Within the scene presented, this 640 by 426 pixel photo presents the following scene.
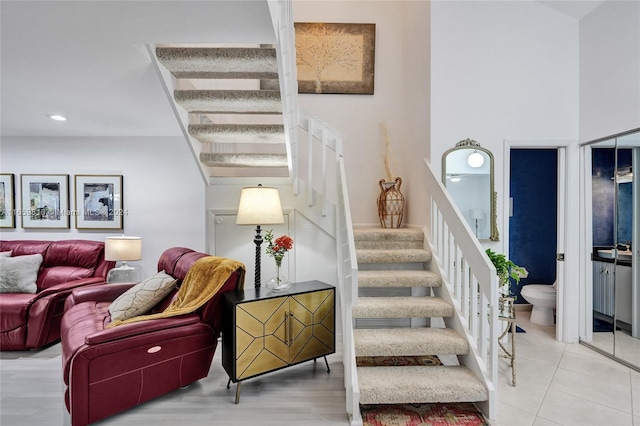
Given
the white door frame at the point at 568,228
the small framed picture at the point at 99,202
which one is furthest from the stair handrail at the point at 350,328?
the small framed picture at the point at 99,202

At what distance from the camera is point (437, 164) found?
328cm

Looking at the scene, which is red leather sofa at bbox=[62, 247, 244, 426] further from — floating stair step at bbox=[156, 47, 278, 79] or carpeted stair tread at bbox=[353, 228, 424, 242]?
floating stair step at bbox=[156, 47, 278, 79]

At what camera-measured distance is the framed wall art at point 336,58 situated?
407 centimetres

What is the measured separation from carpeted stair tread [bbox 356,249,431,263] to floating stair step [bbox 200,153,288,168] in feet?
3.78

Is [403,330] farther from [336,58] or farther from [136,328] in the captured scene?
[336,58]

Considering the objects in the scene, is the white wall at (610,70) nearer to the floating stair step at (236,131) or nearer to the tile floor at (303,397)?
the tile floor at (303,397)

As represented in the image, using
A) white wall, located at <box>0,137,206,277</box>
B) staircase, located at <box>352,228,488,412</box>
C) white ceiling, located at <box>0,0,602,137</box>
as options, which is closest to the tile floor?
staircase, located at <box>352,228,488,412</box>

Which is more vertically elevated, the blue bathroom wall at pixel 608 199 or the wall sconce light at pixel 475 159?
the wall sconce light at pixel 475 159

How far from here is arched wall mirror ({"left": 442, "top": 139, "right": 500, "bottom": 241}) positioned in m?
3.26

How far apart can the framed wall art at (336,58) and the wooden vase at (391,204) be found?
1241 mm

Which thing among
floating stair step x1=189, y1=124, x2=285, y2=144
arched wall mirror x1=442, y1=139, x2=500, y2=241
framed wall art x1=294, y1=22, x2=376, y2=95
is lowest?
arched wall mirror x1=442, y1=139, x2=500, y2=241

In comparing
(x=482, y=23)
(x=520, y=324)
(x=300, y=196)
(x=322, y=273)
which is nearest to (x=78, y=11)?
(x=300, y=196)

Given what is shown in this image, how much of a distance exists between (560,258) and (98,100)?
14.9 feet

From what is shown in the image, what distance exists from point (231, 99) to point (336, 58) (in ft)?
6.73
